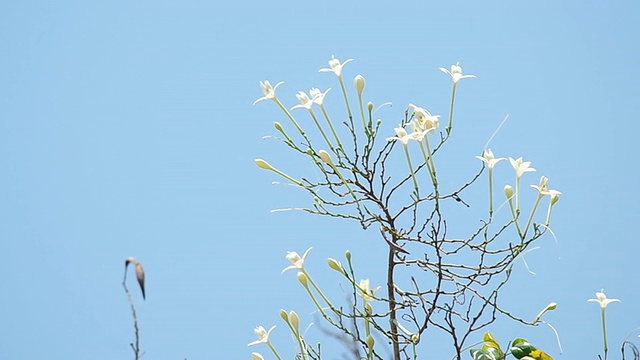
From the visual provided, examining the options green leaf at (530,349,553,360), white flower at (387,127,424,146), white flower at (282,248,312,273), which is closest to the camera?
white flower at (387,127,424,146)

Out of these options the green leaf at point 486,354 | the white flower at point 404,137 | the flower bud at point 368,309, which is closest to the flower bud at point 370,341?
the flower bud at point 368,309

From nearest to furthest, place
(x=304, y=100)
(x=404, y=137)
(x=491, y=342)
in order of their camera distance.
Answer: (x=404, y=137)
(x=304, y=100)
(x=491, y=342)

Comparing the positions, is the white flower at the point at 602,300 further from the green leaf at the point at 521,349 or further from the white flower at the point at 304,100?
the white flower at the point at 304,100

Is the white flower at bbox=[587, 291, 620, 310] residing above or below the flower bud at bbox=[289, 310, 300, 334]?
above

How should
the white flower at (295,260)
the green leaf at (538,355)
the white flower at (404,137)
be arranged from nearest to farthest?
the white flower at (404,137) → the white flower at (295,260) → the green leaf at (538,355)

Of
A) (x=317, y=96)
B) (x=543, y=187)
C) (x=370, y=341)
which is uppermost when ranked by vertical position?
(x=317, y=96)

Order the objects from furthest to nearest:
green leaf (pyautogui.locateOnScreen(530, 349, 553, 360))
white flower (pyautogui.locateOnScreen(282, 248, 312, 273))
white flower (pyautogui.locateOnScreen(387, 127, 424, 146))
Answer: green leaf (pyautogui.locateOnScreen(530, 349, 553, 360)), white flower (pyautogui.locateOnScreen(282, 248, 312, 273)), white flower (pyautogui.locateOnScreen(387, 127, 424, 146))

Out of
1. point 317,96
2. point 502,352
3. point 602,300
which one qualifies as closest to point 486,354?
point 502,352

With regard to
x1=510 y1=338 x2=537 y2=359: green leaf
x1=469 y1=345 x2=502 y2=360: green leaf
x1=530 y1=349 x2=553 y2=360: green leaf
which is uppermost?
x1=510 y1=338 x2=537 y2=359: green leaf

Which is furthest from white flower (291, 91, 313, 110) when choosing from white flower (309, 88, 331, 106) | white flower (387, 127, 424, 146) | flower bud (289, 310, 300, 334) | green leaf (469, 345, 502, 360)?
green leaf (469, 345, 502, 360)

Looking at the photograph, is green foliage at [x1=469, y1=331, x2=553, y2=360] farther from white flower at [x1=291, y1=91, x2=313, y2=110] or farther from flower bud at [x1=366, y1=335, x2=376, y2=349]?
white flower at [x1=291, y1=91, x2=313, y2=110]

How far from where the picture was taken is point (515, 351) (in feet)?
4.23

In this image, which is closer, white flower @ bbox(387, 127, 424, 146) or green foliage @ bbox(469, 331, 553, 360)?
white flower @ bbox(387, 127, 424, 146)

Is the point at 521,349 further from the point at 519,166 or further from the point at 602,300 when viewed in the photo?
the point at 519,166
